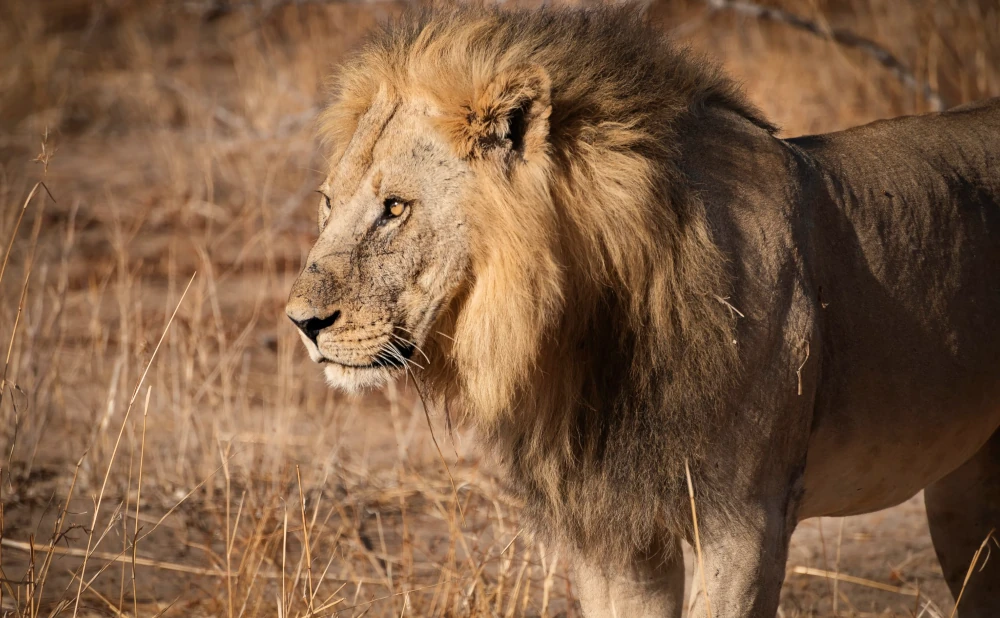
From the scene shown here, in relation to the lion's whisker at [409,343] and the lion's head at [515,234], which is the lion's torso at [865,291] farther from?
the lion's whisker at [409,343]

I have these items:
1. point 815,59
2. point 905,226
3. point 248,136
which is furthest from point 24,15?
point 905,226

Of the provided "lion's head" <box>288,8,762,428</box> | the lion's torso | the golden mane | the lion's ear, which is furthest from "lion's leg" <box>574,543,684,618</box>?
the lion's ear

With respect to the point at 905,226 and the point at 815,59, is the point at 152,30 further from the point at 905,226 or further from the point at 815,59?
the point at 905,226

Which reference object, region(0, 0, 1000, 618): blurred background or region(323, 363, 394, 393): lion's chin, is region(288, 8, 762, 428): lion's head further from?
region(0, 0, 1000, 618): blurred background

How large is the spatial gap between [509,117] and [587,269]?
36 centimetres

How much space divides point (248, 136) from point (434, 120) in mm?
6059

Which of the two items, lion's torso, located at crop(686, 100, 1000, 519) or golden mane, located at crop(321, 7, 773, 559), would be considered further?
lion's torso, located at crop(686, 100, 1000, 519)

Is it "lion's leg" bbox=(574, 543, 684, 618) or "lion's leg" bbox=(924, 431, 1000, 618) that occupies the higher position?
"lion's leg" bbox=(924, 431, 1000, 618)

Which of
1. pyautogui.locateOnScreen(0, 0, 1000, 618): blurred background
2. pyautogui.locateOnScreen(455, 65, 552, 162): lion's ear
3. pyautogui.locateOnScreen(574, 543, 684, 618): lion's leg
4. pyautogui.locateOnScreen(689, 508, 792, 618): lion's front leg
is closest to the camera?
pyautogui.locateOnScreen(455, 65, 552, 162): lion's ear

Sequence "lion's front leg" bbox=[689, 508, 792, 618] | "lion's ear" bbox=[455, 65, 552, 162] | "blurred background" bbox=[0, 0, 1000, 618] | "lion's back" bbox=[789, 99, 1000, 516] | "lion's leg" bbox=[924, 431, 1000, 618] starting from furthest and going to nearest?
"blurred background" bbox=[0, 0, 1000, 618] → "lion's leg" bbox=[924, 431, 1000, 618] → "lion's back" bbox=[789, 99, 1000, 516] → "lion's front leg" bbox=[689, 508, 792, 618] → "lion's ear" bbox=[455, 65, 552, 162]

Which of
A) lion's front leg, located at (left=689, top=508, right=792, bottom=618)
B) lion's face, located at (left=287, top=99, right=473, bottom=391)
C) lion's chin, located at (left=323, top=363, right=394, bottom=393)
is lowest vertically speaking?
lion's front leg, located at (left=689, top=508, right=792, bottom=618)

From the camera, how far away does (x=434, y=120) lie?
87.5 inches

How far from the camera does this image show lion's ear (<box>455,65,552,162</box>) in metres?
2.11

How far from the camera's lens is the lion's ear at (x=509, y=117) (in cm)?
211
